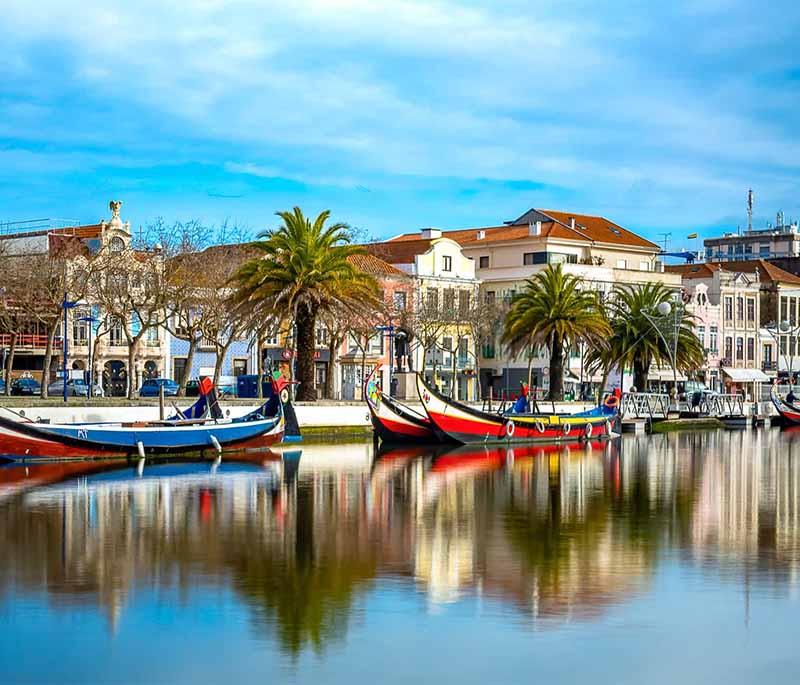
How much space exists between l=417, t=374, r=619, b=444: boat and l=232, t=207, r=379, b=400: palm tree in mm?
5286

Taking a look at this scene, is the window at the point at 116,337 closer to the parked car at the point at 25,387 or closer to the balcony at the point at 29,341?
the balcony at the point at 29,341

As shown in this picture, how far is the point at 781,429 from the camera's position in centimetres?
8550

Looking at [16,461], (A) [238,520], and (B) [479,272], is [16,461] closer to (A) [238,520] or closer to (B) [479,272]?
(A) [238,520]

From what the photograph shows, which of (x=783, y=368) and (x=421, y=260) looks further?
(x=783, y=368)

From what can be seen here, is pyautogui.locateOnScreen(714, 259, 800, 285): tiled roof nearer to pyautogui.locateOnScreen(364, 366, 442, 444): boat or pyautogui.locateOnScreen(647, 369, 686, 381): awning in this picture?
pyautogui.locateOnScreen(647, 369, 686, 381): awning

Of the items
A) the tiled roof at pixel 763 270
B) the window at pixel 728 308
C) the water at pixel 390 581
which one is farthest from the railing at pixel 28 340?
the tiled roof at pixel 763 270

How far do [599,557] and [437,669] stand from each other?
910 cm

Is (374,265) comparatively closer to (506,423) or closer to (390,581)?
(506,423)

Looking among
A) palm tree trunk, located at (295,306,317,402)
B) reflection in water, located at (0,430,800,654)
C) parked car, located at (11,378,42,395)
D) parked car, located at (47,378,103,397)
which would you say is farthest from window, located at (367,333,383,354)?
reflection in water, located at (0,430,800,654)

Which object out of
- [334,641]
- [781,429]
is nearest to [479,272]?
[781,429]

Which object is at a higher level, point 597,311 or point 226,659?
point 597,311

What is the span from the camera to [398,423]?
57.7m

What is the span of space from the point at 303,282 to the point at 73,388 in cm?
2271

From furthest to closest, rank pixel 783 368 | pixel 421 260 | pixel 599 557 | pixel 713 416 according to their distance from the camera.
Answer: pixel 783 368
pixel 421 260
pixel 713 416
pixel 599 557
